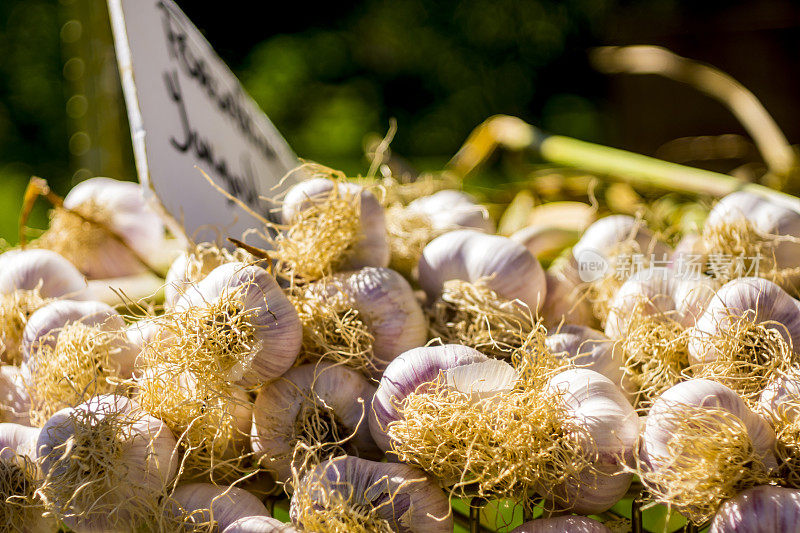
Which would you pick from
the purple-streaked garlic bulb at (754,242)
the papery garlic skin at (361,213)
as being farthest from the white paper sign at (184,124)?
the purple-streaked garlic bulb at (754,242)

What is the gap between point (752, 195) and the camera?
2.57 feet

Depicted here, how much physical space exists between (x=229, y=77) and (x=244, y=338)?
1.61 ft

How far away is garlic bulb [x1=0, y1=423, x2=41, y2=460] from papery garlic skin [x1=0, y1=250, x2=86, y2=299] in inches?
7.3

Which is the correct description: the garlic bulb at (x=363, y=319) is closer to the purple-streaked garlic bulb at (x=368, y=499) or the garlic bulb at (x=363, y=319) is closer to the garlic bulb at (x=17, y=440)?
the purple-streaked garlic bulb at (x=368, y=499)

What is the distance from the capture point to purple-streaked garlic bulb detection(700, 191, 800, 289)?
71cm

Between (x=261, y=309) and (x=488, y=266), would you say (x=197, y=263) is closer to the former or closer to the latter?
(x=261, y=309)

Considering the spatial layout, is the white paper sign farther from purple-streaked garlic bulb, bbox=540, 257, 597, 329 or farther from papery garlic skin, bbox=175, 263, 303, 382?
purple-streaked garlic bulb, bbox=540, 257, 597, 329

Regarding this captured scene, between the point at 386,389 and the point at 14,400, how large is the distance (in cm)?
39

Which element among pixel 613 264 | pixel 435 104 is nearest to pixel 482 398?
pixel 613 264

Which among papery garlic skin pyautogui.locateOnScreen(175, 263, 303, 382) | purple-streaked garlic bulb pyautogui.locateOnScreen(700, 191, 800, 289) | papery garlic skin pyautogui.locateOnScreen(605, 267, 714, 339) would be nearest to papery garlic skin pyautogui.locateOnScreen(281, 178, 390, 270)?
papery garlic skin pyautogui.locateOnScreen(175, 263, 303, 382)

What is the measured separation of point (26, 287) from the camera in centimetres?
75

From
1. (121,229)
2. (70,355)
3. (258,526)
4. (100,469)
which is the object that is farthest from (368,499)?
(121,229)

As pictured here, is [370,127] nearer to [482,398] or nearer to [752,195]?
[752,195]

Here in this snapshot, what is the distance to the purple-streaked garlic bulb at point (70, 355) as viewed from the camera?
611mm
